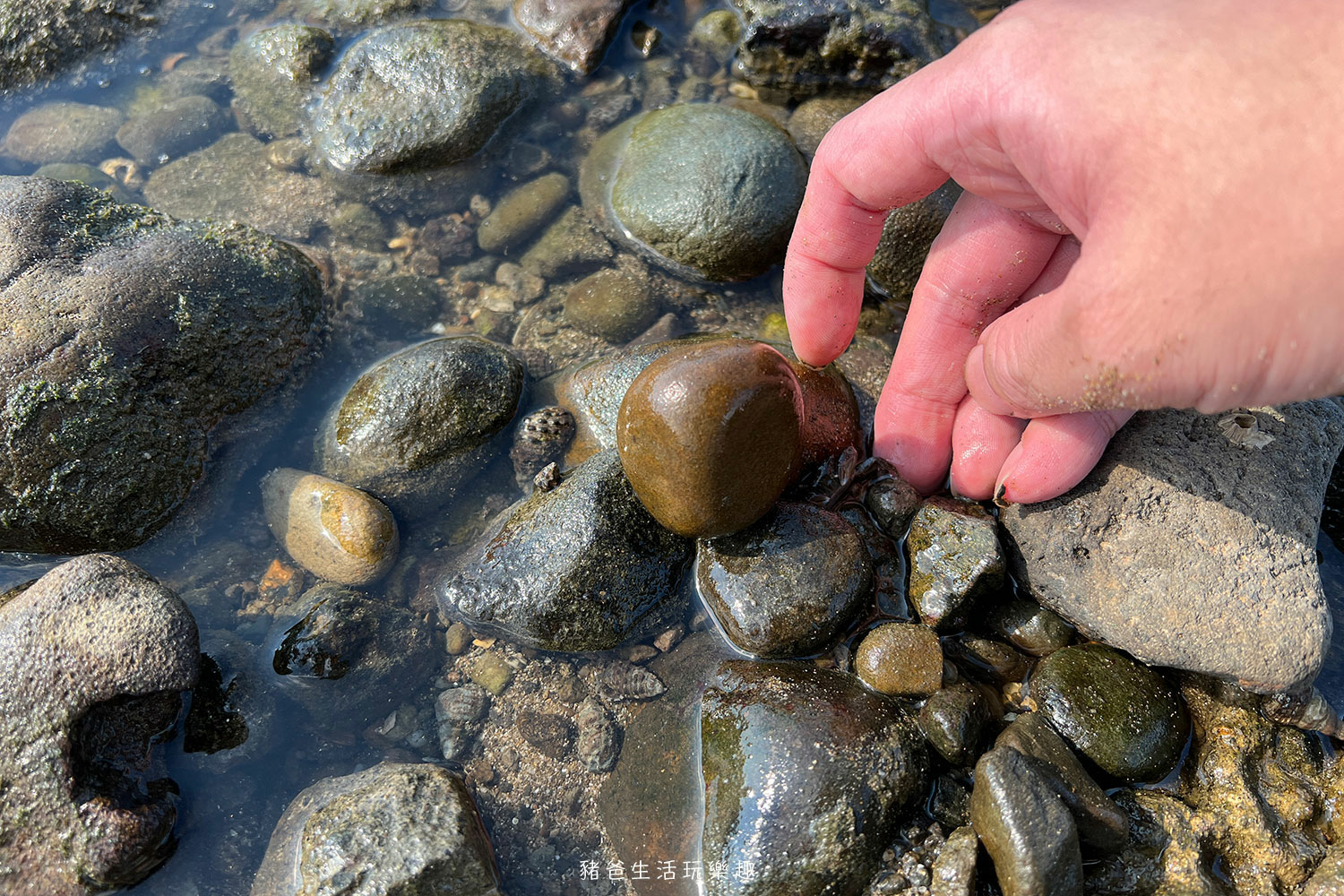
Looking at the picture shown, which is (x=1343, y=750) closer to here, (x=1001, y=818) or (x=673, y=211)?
(x=1001, y=818)

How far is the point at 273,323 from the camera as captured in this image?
12.5 ft

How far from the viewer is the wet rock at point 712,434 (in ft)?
8.95

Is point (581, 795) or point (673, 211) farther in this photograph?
point (673, 211)

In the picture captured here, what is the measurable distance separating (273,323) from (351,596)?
4.85ft

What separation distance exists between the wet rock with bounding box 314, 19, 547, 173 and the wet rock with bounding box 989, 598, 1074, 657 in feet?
12.9

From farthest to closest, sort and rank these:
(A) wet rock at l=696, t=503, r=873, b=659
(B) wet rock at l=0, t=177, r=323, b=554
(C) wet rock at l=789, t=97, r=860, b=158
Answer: (C) wet rock at l=789, t=97, r=860, b=158, (B) wet rock at l=0, t=177, r=323, b=554, (A) wet rock at l=696, t=503, r=873, b=659

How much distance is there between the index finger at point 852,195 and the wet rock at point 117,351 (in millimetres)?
2566

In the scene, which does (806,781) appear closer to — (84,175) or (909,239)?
(909,239)

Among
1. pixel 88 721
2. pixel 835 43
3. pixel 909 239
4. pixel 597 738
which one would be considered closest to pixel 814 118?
pixel 835 43

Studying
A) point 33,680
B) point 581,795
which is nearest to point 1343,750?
point 581,795

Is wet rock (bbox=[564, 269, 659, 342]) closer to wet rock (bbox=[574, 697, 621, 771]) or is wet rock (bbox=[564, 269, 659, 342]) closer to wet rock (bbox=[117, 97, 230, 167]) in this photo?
wet rock (bbox=[574, 697, 621, 771])

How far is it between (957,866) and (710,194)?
3.25 metres

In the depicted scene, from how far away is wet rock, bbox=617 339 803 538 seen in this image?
2.73 m

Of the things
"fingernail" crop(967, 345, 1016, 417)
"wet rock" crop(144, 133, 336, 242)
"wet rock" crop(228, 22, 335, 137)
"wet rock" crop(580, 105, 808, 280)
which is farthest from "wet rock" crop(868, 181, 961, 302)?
"wet rock" crop(228, 22, 335, 137)
